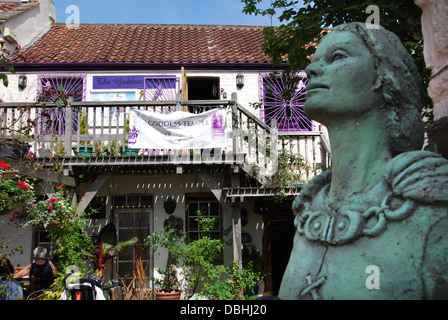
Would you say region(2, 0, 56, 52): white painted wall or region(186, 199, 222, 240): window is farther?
region(2, 0, 56, 52): white painted wall

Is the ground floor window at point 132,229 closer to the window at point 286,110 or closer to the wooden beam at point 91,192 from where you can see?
the wooden beam at point 91,192

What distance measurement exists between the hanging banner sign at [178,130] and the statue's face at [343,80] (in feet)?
21.2

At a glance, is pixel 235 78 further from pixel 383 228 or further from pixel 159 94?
pixel 383 228

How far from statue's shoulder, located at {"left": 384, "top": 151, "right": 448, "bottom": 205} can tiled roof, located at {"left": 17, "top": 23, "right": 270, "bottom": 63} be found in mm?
10329

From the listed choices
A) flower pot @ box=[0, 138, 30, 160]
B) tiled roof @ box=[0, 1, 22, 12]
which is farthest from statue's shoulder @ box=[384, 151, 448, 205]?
tiled roof @ box=[0, 1, 22, 12]

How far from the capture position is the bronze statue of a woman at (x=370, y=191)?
1249mm

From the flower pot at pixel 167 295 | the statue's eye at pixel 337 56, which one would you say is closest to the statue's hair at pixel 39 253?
the flower pot at pixel 167 295

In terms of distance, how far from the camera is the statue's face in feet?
4.96

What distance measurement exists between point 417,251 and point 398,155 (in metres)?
0.36

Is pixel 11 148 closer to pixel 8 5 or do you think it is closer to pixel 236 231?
pixel 236 231

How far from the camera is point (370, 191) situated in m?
1.45

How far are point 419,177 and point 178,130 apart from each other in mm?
7035

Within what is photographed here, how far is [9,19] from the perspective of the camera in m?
11.6

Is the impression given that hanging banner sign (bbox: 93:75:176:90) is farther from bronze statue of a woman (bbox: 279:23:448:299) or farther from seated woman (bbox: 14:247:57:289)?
bronze statue of a woman (bbox: 279:23:448:299)
